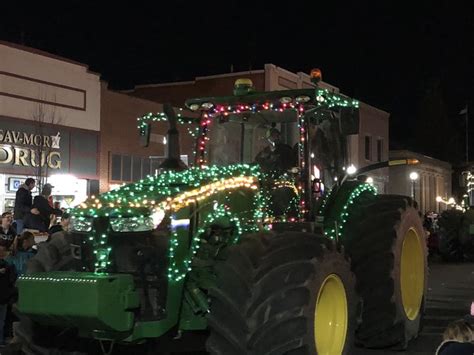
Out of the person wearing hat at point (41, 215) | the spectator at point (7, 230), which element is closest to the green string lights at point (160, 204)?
the spectator at point (7, 230)

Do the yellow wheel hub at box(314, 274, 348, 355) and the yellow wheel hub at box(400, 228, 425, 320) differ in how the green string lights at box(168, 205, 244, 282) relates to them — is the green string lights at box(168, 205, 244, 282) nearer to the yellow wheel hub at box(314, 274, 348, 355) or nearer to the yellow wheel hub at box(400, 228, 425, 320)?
the yellow wheel hub at box(314, 274, 348, 355)

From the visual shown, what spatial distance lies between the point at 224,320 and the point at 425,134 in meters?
58.3

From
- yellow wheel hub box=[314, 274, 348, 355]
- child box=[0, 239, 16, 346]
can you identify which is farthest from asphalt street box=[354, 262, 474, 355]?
child box=[0, 239, 16, 346]

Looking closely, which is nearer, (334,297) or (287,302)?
(287,302)

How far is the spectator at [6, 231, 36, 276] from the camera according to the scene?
941 cm

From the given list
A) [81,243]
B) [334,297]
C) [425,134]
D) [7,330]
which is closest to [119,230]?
[81,243]

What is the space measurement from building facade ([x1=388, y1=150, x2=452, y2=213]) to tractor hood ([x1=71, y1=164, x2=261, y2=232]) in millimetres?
32219

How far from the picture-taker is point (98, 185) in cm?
2269

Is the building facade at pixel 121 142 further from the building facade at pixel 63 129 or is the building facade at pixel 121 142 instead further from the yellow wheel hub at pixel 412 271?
the yellow wheel hub at pixel 412 271

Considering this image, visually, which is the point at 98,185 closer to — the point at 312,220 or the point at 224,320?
the point at 312,220

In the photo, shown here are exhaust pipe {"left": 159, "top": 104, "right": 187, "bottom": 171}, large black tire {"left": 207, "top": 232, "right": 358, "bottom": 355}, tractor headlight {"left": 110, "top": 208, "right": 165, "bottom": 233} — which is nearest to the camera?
large black tire {"left": 207, "top": 232, "right": 358, "bottom": 355}

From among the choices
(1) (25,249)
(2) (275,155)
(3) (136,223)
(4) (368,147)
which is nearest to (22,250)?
(1) (25,249)

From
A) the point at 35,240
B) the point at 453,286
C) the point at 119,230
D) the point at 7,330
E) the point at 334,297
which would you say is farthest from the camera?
the point at 453,286

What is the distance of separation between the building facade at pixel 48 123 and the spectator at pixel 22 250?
8787 millimetres
